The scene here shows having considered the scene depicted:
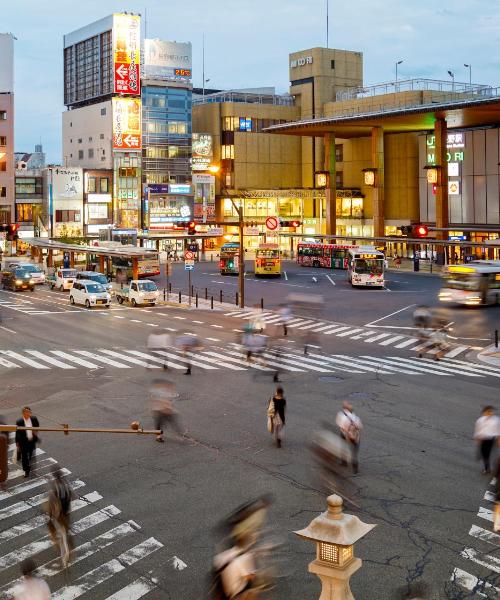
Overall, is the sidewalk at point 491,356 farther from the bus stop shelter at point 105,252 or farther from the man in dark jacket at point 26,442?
the bus stop shelter at point 105,252

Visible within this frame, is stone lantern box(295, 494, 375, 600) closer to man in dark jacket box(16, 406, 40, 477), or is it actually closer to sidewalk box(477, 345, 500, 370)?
man in dark jacket box(16, 406, 40, 477)

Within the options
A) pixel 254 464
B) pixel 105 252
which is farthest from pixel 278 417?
pixel 105 252

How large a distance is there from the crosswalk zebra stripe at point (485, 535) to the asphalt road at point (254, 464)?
0.06 meters

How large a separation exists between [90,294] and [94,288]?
0.90 m

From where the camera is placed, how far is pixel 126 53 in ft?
396

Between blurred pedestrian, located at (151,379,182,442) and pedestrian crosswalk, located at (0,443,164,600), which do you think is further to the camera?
blurred pedestrian, located at (151,379,182,442)

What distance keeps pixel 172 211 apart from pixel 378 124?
145ft

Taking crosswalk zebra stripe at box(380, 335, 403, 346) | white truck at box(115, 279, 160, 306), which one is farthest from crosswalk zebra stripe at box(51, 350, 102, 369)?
white truck at box(115, 279, 160, 306)

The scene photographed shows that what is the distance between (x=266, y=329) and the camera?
45.3 meters

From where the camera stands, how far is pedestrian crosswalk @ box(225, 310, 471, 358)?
38.8 meters

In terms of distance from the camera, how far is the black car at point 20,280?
6994cm

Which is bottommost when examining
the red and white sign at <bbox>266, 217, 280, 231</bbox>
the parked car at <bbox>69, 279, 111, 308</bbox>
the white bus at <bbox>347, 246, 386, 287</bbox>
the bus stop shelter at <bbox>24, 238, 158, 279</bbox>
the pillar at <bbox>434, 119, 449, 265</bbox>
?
the parked car at <bbox>69, 279, 111, 308</bbox>

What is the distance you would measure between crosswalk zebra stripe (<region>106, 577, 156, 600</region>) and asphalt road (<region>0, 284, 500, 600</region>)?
0.04 meters

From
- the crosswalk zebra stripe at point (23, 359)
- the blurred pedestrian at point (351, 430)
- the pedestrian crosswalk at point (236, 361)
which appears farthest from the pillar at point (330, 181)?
the blurred pedestrian at point (351, 430)
